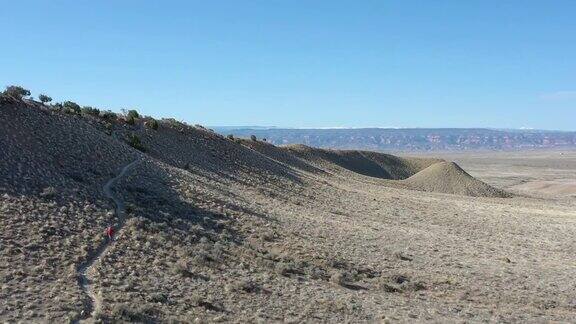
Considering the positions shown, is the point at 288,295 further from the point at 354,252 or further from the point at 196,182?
the point at 196,182

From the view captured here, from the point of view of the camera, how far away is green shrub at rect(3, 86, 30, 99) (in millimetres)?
28209

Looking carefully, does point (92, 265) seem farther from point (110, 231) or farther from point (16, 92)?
point (16, 92)

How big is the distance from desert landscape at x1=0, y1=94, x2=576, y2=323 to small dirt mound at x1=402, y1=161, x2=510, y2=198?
24.5m

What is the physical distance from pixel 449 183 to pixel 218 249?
49.0 meters

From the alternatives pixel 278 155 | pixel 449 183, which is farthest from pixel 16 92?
pixel 449 183

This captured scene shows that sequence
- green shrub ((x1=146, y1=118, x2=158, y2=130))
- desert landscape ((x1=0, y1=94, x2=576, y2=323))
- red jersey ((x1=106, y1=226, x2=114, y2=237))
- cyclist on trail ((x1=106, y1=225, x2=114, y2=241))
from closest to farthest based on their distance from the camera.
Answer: desert landscape ((x1=0, y1=94, x2=576, y2=323)), cyclist on trail ((x1=106, y1=225, x2=114, y2=241)), red jersey ((x1=106, y1=226, x2=114, y2=237)), green shrub ((x1=146, y1=118, x2=158, y2=130))

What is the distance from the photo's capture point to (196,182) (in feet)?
95.5

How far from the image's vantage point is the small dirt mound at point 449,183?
6009 centimetres

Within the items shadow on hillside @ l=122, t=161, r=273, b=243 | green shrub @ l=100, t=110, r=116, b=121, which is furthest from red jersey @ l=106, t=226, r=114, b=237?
green shrub @ l=100, t=110, r=116, b=121

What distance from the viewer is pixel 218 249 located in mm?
18016

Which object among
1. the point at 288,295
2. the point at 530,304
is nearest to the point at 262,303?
the point at 288,295

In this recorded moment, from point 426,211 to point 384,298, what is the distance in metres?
21.4

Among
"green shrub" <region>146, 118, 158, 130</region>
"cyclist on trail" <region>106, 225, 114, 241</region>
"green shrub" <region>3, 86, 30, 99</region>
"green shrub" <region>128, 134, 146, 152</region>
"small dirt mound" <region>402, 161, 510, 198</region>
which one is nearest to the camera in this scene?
"cyclist on trail" <region>106, 225, 114, 241</region>

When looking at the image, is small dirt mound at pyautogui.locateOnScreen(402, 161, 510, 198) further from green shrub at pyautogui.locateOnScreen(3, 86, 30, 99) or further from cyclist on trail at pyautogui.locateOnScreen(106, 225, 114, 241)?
cyclist on trail at pyautogui.locateOnScreen(106, 225, 114, 241)
